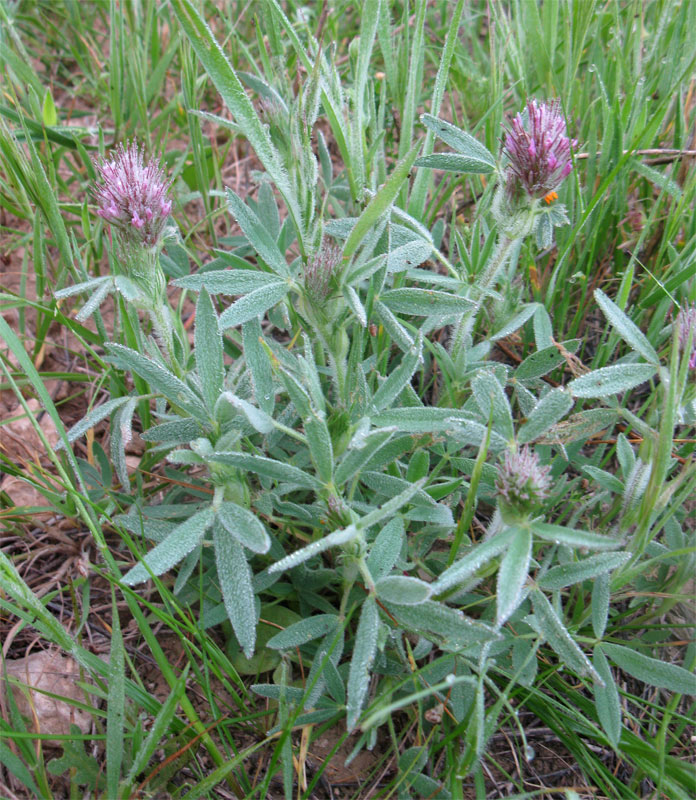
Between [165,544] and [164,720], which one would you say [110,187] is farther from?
[164,720]

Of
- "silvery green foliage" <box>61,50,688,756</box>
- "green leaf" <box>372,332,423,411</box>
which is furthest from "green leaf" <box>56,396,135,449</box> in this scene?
"green leaf" <box>372,332,423,411</box>

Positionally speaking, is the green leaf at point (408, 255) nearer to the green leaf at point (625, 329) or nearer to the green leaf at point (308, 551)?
the green leaf at point (625, 329)

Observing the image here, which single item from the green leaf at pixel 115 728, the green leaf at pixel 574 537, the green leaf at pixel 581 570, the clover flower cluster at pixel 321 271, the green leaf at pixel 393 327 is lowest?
the green leaf at pixel 115 728

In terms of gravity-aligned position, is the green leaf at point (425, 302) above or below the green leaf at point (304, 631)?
above

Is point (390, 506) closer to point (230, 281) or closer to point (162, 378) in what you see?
point (162, 378)

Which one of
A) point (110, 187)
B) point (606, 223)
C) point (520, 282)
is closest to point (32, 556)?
point (110, 187)

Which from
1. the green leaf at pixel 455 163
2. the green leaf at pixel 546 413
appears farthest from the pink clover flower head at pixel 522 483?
the green leaf at pixel 455 163

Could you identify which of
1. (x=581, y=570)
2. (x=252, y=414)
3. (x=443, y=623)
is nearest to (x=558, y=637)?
(x=581, y=570)
